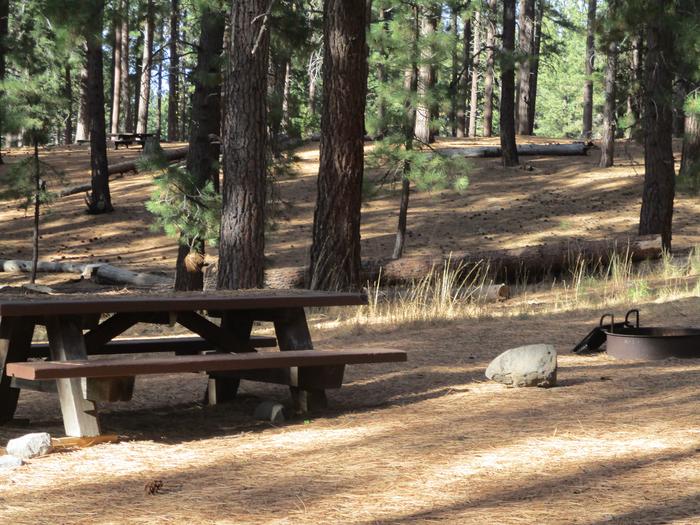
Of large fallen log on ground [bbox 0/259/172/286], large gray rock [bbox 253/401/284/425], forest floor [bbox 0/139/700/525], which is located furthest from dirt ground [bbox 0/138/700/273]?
large gray rock [bbox 253/401/284/425]

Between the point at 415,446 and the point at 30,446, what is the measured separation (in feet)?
6.20

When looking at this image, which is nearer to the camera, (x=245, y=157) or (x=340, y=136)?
(x=245, y=157)

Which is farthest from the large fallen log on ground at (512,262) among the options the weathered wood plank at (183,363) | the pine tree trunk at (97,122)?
the pine tree trunk at (97,122)

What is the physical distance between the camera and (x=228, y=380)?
6.90 meters

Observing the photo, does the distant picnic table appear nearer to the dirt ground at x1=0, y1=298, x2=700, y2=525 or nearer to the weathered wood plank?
the dirt ground at x1=0, y1=298, x2=700, y2=525

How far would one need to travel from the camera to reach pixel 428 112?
18.4 meters

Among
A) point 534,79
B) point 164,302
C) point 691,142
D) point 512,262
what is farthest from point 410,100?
point 534,79

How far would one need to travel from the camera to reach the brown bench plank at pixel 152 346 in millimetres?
6578

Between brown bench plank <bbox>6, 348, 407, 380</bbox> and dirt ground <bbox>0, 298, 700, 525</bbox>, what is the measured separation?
1.21 feet

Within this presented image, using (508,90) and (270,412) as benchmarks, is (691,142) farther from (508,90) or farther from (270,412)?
(270,412)

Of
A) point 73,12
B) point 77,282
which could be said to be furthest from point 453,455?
point 77,282

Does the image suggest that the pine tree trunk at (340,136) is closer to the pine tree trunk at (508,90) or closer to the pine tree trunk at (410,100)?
the pine tree trunk at (410,100)

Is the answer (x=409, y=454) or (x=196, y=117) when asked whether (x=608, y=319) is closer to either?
(x=409, y=454)

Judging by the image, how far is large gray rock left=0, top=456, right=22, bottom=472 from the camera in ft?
15.3
